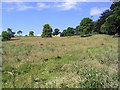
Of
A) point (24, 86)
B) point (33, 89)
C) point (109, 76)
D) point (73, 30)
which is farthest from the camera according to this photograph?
point (73, 30)

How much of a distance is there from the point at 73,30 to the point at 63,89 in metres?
103

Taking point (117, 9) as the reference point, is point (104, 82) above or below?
below

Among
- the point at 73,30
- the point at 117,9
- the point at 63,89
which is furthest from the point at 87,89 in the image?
the point at 73,30

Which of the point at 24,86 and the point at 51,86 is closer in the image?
the point at 51,86

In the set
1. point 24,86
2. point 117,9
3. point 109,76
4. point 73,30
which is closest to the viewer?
point 24,86

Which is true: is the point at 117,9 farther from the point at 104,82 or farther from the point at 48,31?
the point at 48,31

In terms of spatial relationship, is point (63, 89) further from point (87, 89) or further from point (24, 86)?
point (24, 86)

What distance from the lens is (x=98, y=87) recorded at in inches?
182

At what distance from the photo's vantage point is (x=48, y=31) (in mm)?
74625

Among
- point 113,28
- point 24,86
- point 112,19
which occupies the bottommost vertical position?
point 24,86

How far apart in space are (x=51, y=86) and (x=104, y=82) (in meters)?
1.97

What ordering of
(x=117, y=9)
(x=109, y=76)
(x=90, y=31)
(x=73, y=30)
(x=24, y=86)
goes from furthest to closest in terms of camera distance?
(x=73, y=30), (x=90, y=31), (x=117, y=9), (x=109, y=76), (x=24, y=86)

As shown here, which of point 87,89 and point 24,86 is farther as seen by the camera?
point 24,86

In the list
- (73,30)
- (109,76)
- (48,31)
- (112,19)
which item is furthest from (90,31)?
(109,76)
